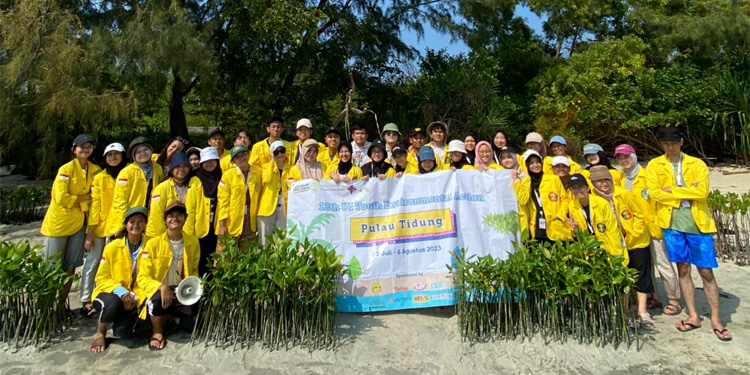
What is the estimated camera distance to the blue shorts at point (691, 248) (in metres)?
3.93

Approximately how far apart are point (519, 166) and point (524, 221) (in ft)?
2.22

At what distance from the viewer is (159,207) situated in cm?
418

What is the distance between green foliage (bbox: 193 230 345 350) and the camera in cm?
368

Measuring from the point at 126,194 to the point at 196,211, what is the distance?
63 centimetres

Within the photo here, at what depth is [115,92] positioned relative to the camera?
26.9 feet

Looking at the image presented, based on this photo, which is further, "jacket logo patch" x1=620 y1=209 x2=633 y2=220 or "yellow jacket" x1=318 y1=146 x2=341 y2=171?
"yellow jacket" x1=318 y1=146 x2=341 y2=171

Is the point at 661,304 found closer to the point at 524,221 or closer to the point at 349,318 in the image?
the point at 524,221

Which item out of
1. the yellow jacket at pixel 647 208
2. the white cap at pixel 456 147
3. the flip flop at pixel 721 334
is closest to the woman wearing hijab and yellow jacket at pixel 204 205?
the white cap at pixel 456 147

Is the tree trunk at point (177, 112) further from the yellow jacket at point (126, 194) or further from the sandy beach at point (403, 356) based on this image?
the sandy beach at point (403, 356)

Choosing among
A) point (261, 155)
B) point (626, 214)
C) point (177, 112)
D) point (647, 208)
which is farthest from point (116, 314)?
point (177, 112)

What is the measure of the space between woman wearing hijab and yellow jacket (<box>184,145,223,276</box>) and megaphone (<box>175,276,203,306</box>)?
0.59 meters

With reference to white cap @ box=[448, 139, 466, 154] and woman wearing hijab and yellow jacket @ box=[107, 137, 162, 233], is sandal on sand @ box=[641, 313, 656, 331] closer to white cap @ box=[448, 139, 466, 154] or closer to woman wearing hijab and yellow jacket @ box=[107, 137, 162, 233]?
white cap @ box=[448, 139, 466, 154]

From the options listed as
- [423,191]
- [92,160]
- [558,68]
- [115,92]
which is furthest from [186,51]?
[558,68]

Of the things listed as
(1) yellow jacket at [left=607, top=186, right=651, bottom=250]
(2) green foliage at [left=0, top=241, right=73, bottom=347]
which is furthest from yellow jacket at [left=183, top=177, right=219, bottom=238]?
(1) yellow jacket at [left=607, top=186, right=651, bottom=250]
